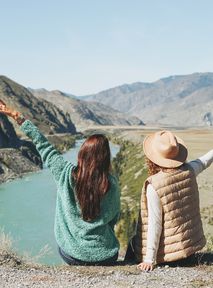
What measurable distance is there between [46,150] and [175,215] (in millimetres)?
2195

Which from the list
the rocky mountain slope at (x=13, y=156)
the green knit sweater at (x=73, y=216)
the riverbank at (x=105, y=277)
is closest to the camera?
the riverbank at (x=105, y=277)

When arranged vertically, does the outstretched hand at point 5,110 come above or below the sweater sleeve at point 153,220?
above

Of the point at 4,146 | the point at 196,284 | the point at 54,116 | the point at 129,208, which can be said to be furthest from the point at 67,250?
the point at 54,116

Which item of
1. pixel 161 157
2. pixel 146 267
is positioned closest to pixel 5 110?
pixel 161 157

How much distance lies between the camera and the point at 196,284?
7984 millimetres

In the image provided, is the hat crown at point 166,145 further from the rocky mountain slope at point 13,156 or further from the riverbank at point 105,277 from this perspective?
the rocky mountain slope at point 13,156

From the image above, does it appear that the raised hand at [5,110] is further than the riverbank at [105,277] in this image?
Yes

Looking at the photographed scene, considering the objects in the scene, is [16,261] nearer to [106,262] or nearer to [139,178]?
[106,262]

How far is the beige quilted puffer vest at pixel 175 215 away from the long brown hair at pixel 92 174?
0.70 m

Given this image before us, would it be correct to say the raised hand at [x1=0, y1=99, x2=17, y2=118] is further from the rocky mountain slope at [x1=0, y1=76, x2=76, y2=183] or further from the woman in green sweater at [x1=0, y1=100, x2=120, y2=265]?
the rocky mountain slope at [x1=0, y1=76, x2=76, y2=183]

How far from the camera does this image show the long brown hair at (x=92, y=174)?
808cm

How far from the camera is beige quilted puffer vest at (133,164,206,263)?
8430 mm

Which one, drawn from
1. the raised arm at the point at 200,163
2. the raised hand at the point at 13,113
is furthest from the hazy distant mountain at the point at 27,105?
the raised hand at the point at 13,113

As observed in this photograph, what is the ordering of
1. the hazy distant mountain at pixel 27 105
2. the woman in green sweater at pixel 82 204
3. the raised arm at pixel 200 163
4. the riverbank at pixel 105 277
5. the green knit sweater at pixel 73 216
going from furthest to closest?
the hazy distant mountain at pixel 27 105, the raised arm at pixel 200 163, the green knit sweater at pixel 73 216, the woman in green sweater at pixel 82 204, the riverbank at pixel 105 277
